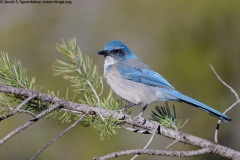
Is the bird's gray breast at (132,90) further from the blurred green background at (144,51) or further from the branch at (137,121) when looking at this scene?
the branch at (137,121)

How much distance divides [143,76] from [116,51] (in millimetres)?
487

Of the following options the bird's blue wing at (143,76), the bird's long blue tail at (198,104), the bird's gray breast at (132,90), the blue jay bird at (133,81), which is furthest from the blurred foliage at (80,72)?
the bird's blue wing at (143,76)

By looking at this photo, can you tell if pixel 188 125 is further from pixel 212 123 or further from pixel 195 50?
pixel 195 50

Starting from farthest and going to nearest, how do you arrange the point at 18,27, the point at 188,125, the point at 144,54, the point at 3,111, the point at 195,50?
the point at 18,27 < the point at 144,54 < the point at 195,50 < the point at 188,125 < the point at 3,111

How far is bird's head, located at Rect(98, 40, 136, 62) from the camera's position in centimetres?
479

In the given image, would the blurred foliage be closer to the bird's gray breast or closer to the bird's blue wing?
the bird's gray breast

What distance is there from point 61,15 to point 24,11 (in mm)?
683

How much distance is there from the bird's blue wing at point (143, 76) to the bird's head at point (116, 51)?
0.73 feet

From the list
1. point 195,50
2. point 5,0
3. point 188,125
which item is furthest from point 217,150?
point 5,0

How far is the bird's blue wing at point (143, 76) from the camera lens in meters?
4.41

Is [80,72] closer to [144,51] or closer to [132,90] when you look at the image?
[132,90]

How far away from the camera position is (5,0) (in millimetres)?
8555

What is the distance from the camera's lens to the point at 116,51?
16.0ft

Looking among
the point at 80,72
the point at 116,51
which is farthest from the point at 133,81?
the point at 80,72
